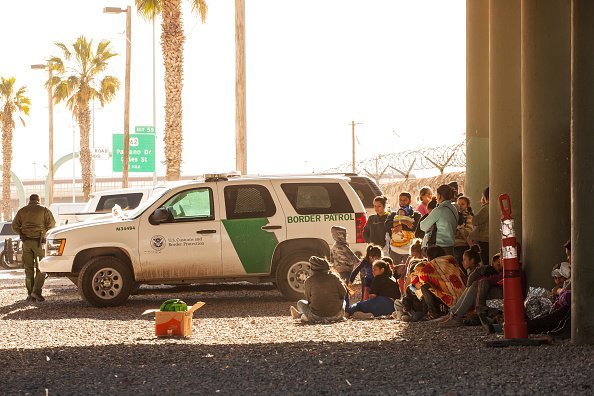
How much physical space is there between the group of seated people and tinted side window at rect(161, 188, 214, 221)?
114 inches

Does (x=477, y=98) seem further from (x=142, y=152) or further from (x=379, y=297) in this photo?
(x=142, y=152)

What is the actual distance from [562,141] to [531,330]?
2413 mm

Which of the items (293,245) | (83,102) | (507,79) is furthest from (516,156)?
(83,102)

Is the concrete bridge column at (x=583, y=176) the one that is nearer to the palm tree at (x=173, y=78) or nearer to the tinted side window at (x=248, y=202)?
the tinted side window at (x=248, y=202)

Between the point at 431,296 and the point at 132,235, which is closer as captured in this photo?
the point at 431,296

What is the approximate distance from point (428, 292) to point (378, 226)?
4423 millimetres

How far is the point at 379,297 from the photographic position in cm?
1551

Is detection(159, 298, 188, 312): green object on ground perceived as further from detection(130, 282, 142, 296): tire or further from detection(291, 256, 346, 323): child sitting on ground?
detection(130, 282, 142, 296): tire

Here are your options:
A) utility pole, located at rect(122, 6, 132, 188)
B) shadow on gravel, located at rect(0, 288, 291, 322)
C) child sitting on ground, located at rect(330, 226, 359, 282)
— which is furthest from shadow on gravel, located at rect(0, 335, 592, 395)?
utility pole, located at rect(122, 6, 132, 188)

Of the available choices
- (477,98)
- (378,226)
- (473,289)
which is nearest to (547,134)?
(473,289)

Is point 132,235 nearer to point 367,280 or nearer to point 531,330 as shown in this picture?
point 367,280

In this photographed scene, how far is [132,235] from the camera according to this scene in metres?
18.6

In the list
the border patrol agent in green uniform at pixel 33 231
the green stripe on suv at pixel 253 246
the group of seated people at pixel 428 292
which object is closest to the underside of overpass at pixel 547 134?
the group of seated people at pixel 428 292

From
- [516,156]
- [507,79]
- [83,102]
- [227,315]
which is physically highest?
[83,102]
